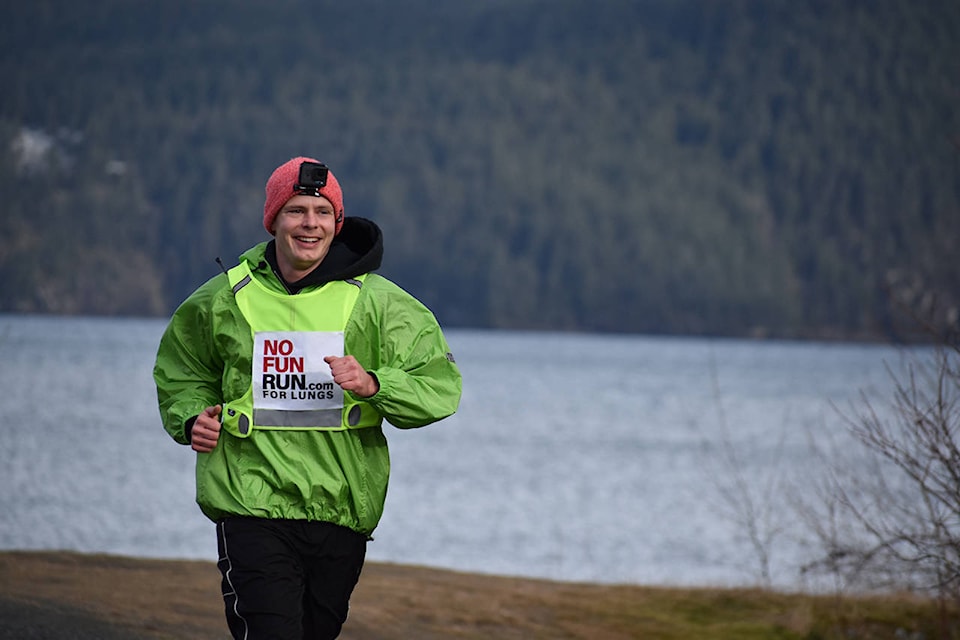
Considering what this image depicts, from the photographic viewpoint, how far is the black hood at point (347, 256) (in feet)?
17.2

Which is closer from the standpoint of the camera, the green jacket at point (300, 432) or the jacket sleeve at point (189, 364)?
the green jacket at point (300, 432)

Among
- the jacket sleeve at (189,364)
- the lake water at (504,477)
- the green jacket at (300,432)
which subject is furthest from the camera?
the lake water at (504,477)

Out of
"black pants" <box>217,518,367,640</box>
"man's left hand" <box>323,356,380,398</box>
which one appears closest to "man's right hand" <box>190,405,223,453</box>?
"black pants" <box>217,518,367,640</box>

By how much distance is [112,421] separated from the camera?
4291 cm

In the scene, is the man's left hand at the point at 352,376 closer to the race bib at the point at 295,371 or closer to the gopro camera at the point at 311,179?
the race bib at the point at 295,371

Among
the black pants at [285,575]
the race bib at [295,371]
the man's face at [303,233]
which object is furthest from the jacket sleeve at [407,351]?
the black pants at [285,575]

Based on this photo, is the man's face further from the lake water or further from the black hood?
the lake water

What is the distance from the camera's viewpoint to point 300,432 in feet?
16.9

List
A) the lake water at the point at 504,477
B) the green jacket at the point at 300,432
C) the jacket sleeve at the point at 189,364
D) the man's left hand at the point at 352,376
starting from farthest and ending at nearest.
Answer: the lake water at the point at 504,477
the jacket sleeve at the point at 189,364
the green jacket at the point at 300,432
the man's left hand at the point at 352,376

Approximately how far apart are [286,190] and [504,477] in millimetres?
27778

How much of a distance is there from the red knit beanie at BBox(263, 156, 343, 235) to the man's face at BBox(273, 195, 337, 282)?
0.08 ft

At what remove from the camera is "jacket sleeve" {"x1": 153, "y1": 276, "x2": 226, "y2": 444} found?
17.1 feet

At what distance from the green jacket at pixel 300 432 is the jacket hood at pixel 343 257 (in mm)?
17

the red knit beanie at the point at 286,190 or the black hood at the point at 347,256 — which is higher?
the red knit beanie at the point at 286,190
